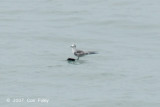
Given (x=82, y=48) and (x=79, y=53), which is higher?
(x=82, y=48)

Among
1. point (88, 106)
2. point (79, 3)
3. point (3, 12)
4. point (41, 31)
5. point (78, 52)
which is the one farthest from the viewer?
point (79, 3)

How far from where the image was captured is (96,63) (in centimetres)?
2758

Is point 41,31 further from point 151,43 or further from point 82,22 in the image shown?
point 151,43

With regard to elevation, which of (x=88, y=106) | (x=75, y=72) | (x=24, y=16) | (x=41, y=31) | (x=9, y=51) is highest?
(x=24, y=16)

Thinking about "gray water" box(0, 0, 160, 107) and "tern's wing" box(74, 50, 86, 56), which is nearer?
"gray water" box(0, 0, 160, 107)

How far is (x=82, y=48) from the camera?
3016 centimetres

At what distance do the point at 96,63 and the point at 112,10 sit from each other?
39.2 feet

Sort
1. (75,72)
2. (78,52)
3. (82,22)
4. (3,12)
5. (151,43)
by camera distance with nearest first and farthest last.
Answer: (75,72)
(78,52)
(151,43)
(82,22)
(3,12)

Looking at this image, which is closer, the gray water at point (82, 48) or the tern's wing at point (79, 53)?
the gray water at point (82, 48)

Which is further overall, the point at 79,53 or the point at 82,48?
the point at 82,48

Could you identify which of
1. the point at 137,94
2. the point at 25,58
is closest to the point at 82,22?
the point at 25,58

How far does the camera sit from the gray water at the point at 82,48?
2317 cm

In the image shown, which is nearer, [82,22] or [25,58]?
[25,58]

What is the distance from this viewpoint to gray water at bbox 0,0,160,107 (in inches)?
912
